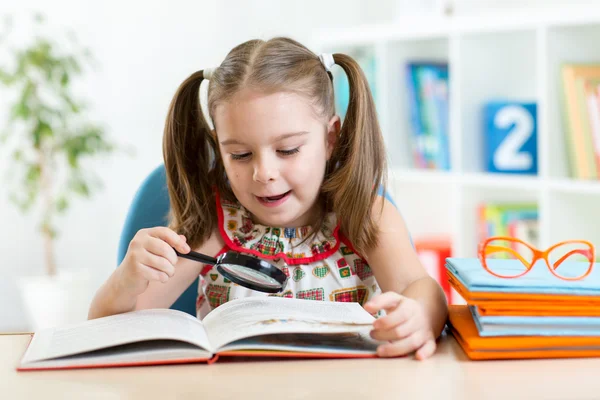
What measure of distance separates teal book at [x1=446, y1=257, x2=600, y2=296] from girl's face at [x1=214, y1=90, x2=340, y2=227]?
34 cm

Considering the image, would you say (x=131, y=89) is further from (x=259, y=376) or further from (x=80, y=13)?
(x=259, y=376)

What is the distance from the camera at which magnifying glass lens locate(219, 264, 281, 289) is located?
109 cm

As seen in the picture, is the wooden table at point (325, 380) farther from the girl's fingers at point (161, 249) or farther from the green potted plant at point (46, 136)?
the green potted plant at point (46, 136)

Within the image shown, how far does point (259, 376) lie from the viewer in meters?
0.80

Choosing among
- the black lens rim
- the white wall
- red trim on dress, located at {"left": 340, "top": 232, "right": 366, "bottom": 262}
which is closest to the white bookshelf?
the white wall

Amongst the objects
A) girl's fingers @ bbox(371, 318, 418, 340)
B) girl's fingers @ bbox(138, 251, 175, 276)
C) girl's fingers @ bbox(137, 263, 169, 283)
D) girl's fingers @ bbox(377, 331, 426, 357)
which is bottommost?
girl's fingers @ bbox(377, 331, 426, 357)

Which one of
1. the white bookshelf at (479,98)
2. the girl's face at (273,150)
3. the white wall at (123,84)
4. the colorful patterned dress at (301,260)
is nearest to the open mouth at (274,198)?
the girl's face at (273,150)

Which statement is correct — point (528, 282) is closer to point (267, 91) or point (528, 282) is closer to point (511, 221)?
point (267, 91)

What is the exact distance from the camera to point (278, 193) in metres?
1.20

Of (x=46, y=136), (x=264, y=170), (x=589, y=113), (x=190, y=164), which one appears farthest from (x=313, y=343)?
(x=46, y=136)

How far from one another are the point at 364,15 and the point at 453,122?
117 centimetres

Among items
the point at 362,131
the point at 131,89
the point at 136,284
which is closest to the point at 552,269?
the point at 362,131

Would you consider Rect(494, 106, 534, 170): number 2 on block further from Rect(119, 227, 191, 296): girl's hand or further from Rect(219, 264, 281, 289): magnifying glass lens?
Rect(119, 227, 191, 296): girl's hand

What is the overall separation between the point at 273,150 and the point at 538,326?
0.49 metres
